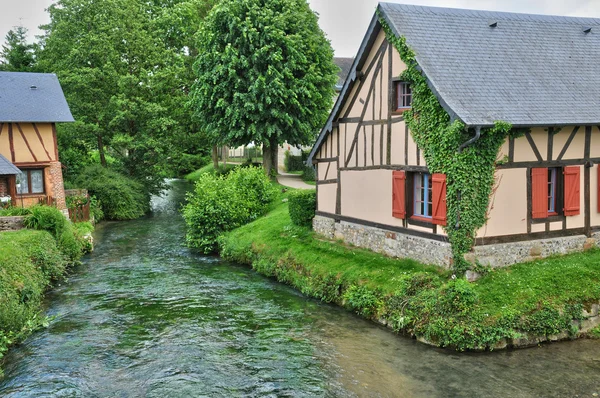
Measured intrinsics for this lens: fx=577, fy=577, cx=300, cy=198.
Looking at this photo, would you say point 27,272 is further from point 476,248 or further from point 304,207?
point 476,248

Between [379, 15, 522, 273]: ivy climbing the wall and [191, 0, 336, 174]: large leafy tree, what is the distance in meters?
16.3

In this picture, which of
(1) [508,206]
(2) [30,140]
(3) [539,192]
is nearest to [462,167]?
(1) [508,206]

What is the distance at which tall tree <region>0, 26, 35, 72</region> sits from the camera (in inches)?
1631

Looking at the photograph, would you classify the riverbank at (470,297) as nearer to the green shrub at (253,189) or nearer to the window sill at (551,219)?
the window sill at (551,219)

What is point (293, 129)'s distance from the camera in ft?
107

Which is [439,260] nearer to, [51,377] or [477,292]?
[477,292]

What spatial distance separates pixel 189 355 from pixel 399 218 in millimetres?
7480

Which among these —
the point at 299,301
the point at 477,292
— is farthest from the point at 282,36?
the point at 477,292

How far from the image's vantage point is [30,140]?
28484 mm

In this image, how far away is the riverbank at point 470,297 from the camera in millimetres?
13344

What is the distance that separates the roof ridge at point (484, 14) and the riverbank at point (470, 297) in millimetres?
7674

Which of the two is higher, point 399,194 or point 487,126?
point 487,126

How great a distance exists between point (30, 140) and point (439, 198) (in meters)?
21.6

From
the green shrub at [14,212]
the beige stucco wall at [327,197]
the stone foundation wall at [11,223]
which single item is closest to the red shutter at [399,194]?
the beige stucco wall at [327,197]
